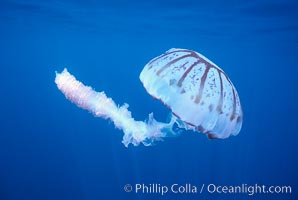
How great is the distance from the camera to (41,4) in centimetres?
703

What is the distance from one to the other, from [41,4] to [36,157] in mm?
6048

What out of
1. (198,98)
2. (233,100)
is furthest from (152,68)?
(233,100)

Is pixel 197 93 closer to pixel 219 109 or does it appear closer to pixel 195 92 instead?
pixel 195 92

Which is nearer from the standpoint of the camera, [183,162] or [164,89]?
[164,89]

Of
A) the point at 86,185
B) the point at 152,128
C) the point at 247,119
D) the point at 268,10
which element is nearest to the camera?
the point at 152,128

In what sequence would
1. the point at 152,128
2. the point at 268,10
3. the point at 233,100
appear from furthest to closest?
1. the point at 268,10
2. the point at 152,128
3. the point at 233,100

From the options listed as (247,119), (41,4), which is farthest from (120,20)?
(247,119)

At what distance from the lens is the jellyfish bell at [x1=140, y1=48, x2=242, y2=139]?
2926 millimetres

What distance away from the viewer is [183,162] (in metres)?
12.1

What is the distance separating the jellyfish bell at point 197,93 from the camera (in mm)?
2926

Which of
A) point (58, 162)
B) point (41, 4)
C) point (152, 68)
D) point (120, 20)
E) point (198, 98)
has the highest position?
point (120, 20)

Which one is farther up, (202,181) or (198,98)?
(202,181)

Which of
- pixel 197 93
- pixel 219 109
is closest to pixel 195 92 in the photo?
pixel 197 93

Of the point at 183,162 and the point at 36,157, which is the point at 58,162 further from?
the point at 183,162
